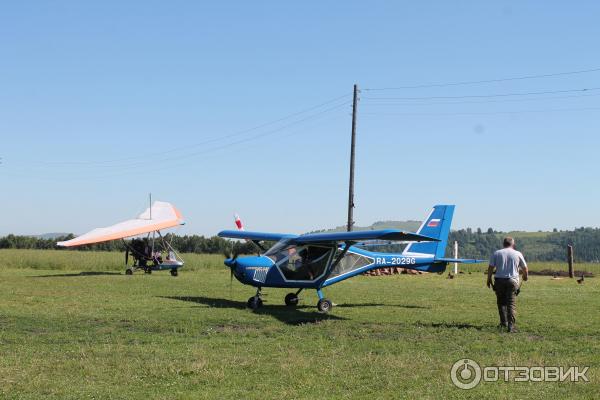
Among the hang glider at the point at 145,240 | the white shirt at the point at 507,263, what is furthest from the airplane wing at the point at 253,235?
the hang glider at the point at 145,240

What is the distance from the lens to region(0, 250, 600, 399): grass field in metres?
8.67

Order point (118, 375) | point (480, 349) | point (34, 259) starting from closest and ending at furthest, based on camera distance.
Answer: point (118, 375), point (480, 349), point (34, 259)

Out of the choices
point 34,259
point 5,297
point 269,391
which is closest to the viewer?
point 269,391

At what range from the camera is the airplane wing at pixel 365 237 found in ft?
53.1

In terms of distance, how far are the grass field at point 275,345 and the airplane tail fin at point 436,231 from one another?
1.52 meters

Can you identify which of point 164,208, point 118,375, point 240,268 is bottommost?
point 118,375

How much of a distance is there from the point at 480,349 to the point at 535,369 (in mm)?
1930

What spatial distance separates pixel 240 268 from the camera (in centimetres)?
1827

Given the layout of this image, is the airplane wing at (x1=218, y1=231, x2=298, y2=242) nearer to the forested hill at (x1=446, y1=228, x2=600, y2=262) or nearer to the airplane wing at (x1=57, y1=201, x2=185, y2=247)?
the airplane wing at (x1=57, y1=201, x2=185, y2=247)

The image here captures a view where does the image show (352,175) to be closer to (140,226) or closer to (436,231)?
(140,226)

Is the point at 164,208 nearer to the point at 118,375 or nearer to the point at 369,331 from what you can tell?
the point at 369,331

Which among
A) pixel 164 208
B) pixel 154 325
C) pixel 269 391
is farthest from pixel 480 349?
pixel 164 208

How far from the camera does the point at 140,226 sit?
3769 cm

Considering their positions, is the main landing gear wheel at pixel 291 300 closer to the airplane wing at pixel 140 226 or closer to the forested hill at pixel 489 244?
the airplane wing at pixel 140 226
